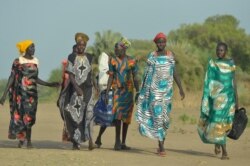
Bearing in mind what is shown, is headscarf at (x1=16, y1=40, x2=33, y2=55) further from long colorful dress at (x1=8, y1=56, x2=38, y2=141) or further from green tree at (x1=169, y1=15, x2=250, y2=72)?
green tree at (x1=169, y1=15, x2=250, y2=72)

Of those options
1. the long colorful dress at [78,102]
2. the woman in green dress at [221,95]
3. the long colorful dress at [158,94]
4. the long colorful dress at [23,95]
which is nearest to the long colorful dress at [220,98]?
the woman in green dress at [221,95]

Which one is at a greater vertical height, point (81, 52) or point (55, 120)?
point (81, 52)

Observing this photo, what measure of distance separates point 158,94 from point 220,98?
3.38 ft

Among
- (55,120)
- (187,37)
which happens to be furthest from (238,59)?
(55,120)

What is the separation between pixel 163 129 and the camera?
12281mm

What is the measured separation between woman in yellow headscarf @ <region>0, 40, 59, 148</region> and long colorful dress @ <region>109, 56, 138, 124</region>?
104 centimetres

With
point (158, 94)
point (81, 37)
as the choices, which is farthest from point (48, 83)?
point (158, 94)

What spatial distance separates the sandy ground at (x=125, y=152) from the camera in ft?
35.5

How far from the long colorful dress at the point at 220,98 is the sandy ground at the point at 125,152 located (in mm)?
430

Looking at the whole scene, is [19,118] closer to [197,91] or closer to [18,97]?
[18,97]

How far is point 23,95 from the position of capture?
1283 cm

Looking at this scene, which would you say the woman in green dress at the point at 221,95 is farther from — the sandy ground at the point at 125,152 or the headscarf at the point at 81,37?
the headscarf at the point at 81,37

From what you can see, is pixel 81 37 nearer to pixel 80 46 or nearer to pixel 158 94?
pixel 80 46

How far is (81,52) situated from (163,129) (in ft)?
6.28
